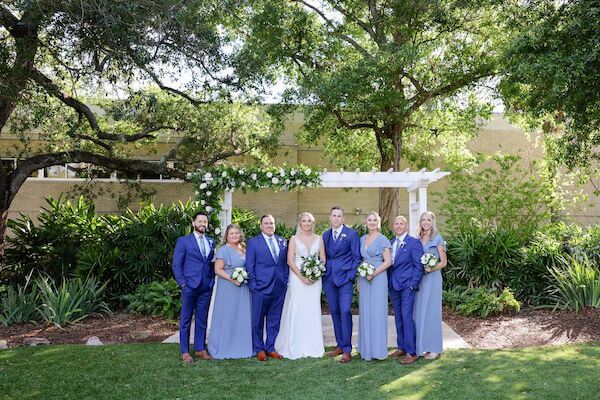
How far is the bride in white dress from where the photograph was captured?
805 cm

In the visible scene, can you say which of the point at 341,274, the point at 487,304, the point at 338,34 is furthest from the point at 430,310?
the point at 338,34

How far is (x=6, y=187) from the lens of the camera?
46.5ft

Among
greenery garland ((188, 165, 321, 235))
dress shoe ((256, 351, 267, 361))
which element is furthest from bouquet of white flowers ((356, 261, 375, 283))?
greenery garland ((188, 165, 321, 235))

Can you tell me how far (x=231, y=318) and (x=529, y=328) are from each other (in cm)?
510

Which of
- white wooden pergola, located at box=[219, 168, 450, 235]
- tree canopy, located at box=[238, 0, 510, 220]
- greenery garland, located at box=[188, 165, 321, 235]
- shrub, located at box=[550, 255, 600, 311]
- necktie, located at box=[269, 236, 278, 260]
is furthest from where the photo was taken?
tree canopy, located at box=[238, 0, 510, 220]

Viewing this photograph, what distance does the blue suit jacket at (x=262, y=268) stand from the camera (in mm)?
7949

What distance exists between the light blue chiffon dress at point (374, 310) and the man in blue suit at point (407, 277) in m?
0.14

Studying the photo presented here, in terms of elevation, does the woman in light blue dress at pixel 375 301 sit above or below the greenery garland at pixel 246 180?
below

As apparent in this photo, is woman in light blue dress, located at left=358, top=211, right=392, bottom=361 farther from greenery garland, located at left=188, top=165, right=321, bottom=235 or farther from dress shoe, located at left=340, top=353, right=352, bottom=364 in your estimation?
greenery garland, located at left=188, top=165, right=321, bottom=235

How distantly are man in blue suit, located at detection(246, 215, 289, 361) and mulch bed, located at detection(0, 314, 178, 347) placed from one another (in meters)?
2.47

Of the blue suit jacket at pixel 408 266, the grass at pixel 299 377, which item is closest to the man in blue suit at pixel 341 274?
the grass at pixel 299 377

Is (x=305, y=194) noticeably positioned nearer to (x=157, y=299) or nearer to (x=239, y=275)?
(x=157, y=299)

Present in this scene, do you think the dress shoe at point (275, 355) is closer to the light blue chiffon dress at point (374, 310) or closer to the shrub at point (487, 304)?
the light blue chiffon dress at point (374, 310)

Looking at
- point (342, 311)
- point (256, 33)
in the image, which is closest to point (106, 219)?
point (256, 33)
